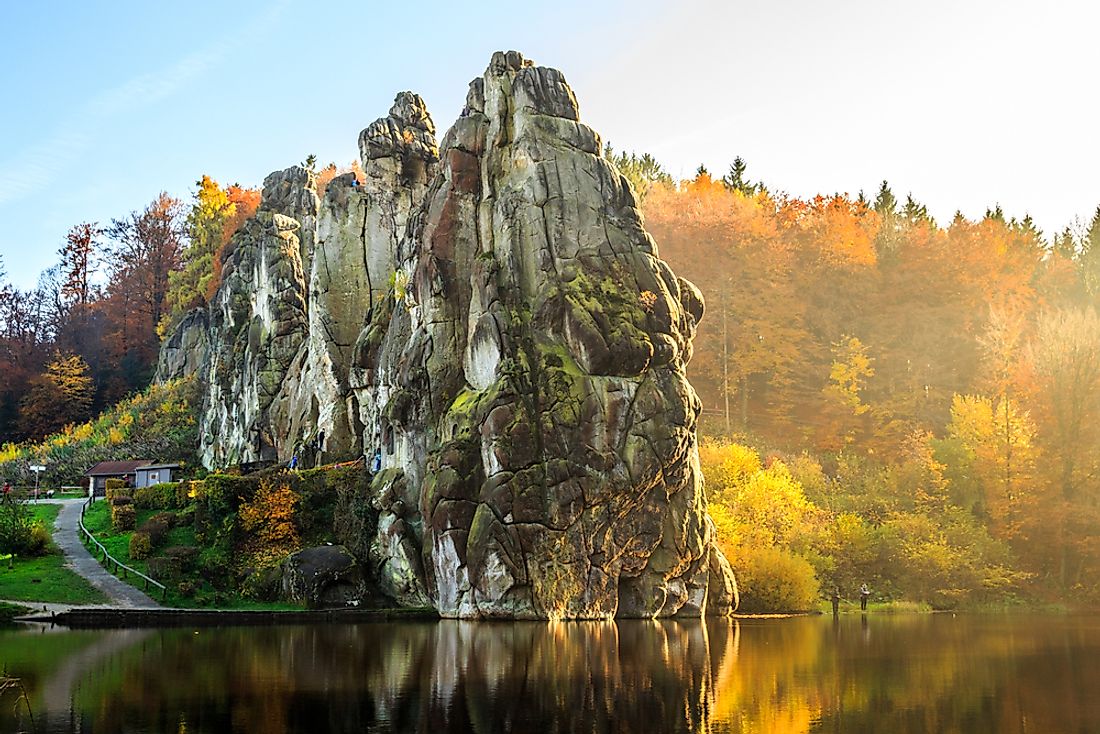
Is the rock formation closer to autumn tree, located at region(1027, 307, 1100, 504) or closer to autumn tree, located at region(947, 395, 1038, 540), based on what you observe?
autumn tree, located at region(947, 395, 1038, 540)

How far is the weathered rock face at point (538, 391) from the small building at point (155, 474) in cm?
1719

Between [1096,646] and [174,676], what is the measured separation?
1236 inches

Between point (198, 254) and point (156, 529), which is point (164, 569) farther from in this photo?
point (198, 254)

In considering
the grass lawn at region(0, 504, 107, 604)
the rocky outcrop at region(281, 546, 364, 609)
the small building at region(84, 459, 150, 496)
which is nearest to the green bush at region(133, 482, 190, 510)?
the grass lawn at region(0, 504, 107, 604)

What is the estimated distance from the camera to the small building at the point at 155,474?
71062 mm

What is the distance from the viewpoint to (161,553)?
57.5 m

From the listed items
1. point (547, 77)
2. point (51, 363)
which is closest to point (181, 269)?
point (51, 363)

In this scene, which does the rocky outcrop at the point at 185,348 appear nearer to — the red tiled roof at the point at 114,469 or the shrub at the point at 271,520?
the red tiled roof at the point at 114,469

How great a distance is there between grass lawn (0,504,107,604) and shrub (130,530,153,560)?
3.23 meters

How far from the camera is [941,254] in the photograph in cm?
9094

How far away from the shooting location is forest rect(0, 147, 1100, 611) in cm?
6356

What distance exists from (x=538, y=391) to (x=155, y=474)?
32.5 metres

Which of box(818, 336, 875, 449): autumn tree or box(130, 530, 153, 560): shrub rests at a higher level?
box(818, 336, 875, 449): autumn tree

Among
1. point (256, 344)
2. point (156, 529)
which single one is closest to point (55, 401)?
point (256, 344)
